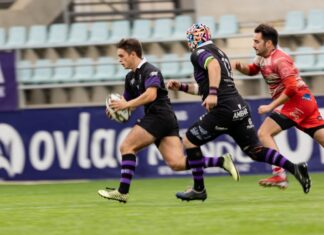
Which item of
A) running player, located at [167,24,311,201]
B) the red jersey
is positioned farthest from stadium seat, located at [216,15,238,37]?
running player, located at [167,24,311,201]

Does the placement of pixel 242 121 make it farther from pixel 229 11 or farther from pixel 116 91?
pixel 229 11

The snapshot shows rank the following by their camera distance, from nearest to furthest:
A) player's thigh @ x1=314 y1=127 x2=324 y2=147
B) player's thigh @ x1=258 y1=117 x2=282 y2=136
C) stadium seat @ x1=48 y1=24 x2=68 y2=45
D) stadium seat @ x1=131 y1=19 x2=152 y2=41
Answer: player's thigh @ x1=258 y1=117 x2=282 y2=136
player's thigh @ x1=314 y1=127 x2=324 y2=147
stadium seat @ x1=131 y1=19 x2=152 y2=41
stadium seat @ x1=48 y1=24 x2=68 y2=45

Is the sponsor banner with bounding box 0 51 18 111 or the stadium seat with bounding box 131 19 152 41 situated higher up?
the stadium seat with bounding box 131 19 152 41

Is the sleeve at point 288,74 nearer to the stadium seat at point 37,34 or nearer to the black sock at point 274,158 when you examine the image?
the black sock at point 274,158

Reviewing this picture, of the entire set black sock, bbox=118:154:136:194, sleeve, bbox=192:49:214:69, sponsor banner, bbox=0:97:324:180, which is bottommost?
sponsor banner, bbox=0:97:324:180

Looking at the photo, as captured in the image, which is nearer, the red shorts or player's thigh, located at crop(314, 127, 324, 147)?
the red shorts

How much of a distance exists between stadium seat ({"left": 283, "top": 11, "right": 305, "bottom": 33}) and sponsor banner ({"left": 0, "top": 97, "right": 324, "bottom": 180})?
3.83 meters

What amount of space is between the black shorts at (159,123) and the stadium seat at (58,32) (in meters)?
10.7

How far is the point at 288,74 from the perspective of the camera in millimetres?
11625

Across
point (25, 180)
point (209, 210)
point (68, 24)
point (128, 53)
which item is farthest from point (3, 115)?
point (209, 210)

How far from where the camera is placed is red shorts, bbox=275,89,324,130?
11961 mm

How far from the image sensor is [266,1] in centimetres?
2155

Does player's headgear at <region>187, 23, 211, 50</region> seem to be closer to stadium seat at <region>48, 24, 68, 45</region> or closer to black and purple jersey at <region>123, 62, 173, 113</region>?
black and purple jersey at <region>123, 62, 173, 113</region>

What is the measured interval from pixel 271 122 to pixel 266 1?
994cm
